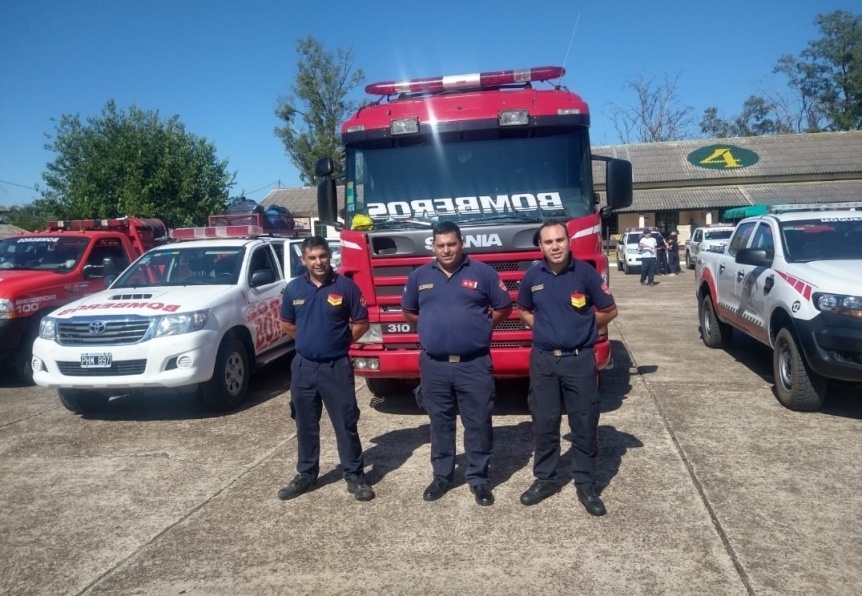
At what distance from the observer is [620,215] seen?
3691 centimetres

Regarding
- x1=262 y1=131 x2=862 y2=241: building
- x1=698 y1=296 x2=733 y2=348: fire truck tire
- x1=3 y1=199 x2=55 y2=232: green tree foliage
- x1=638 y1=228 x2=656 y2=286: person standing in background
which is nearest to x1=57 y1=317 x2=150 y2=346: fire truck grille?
x1=698 y1=296 x2=733 y2=348: fire truck tire

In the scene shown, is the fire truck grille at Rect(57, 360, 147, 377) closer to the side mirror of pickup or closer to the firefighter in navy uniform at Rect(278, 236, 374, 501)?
the firefighter in navy uniform at Rect(278, 236, 374, 501)

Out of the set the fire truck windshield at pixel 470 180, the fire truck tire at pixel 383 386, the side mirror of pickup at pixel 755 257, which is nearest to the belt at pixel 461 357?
the fire truck windshield at pixel 470 180

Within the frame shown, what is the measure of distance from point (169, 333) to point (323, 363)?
262 cm

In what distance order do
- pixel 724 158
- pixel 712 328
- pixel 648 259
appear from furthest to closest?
pixel 724 158 → pixel 648 259 → pixel 712 328

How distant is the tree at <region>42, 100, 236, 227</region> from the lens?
21.9 metres

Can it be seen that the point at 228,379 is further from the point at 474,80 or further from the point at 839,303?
the point at 839,303

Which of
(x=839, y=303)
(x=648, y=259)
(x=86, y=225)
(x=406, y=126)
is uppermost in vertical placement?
(x=406, y=126)

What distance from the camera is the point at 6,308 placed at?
8266 millimetres

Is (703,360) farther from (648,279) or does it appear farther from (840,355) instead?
(648,279)

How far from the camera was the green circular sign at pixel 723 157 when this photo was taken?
126 feet

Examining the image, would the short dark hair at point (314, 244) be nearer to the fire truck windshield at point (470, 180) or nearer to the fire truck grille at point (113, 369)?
the fire truck windshield at point (470, 180)

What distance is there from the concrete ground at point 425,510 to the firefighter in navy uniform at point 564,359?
0.77 feet

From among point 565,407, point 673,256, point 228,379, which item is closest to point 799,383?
point 565,407
